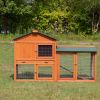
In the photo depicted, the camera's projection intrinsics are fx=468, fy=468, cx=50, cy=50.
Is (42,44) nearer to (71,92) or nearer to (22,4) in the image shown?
(71,92)

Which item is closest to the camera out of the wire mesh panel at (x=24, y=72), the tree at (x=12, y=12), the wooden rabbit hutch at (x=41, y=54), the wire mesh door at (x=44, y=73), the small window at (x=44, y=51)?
the wooden rabbit hutch at (x=41, y=54)

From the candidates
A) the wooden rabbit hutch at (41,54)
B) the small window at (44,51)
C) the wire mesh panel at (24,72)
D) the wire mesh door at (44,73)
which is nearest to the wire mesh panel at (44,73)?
the wire mesh door at (44,73)

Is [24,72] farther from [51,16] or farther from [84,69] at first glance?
[51,16]

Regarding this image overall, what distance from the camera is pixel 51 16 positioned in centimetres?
3731

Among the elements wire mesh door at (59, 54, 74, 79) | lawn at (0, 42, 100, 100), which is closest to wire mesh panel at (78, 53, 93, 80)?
wire mesh door at (59, 54, 74, 79)

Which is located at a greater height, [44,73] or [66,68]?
[66,68]

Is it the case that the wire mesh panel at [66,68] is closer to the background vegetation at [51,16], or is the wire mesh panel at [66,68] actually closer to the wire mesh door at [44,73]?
the wire mesh door at [44,73]

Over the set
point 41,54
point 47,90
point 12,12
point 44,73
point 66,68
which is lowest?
point 47,90

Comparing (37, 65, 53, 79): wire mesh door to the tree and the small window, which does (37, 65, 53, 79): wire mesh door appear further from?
the tree

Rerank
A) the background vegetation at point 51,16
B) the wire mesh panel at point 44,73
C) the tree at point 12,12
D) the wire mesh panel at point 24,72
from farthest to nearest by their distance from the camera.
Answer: the background vegetation at point 51,16 < the tree at point 12,12 < the wire mesh panel at point 44,73 < the wire mesh panel at point 24,72

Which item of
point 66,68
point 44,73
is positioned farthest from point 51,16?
point 44,73

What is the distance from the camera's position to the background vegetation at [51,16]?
111ft

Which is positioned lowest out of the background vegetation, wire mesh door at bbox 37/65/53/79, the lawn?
the lawn

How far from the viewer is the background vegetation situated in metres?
33.9
